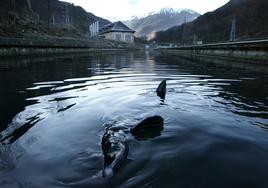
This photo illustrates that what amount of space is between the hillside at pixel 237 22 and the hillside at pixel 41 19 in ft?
171

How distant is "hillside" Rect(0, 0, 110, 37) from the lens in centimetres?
5212

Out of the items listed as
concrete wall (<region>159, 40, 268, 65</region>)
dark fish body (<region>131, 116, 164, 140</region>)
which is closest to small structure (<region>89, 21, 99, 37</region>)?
concrete wall (<region>159, 40, 268, 65</region>)

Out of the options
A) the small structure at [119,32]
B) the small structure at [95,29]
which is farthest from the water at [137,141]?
the small structure at [95,29]

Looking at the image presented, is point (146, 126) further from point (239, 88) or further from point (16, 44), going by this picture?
point (16, 44)

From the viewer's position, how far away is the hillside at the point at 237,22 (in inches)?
3452

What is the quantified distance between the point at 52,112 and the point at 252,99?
5.83m

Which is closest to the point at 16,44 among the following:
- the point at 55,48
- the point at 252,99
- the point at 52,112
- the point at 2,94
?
the point at 55,48

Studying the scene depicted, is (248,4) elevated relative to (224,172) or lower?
elevated

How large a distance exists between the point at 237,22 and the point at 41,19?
81.2m

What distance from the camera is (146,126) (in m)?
4.93

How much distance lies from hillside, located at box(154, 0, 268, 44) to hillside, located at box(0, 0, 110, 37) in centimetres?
5207

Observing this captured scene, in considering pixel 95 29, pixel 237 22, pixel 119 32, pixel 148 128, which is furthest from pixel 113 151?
pixel 95 29

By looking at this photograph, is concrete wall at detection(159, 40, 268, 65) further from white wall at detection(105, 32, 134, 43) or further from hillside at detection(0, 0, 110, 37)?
white wall at detection(105, 32, 134, 43)

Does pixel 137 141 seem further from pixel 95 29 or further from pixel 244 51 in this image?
pixel 95 29
